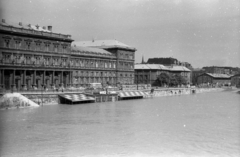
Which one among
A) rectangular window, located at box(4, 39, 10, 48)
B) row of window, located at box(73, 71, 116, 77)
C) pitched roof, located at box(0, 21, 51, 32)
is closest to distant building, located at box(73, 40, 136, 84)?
row of window, located at box(73, 71, 116, 77)

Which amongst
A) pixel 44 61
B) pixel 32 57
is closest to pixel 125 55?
pixel 44 61

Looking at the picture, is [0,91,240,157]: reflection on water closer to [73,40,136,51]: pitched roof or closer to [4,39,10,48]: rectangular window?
Result: [4,39,10,48]: rectangular window

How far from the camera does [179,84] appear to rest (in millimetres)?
144500

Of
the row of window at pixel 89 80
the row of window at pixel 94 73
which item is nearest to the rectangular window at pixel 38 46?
the row of window at pixel 94 73

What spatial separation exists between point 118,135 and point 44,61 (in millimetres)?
49704

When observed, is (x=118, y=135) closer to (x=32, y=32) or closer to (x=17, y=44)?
(x=17, y=44)

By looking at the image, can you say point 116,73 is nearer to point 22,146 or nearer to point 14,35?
point 14,35

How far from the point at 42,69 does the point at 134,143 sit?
169ft

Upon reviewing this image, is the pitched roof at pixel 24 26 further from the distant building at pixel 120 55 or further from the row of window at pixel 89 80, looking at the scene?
the distant building at pixel 120 55

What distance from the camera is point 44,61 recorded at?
78750 mm

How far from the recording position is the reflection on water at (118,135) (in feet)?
86.3

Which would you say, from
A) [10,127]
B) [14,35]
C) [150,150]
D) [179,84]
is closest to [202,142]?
[150,150]

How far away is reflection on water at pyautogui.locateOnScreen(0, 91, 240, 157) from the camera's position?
26312mm

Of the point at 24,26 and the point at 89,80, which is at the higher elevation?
the point at 24,26
